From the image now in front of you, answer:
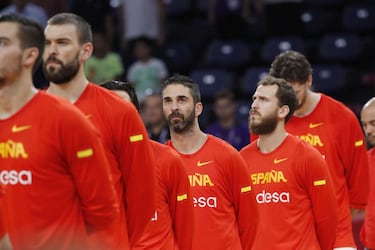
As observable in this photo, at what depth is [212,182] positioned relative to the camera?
7.80 meters

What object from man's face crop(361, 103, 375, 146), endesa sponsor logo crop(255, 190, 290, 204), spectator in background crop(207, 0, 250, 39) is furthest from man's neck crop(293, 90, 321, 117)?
spectator in background crop(207, 0, 250, 39)

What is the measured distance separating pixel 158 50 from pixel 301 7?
2.26 meters

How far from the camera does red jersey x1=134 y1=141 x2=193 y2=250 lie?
23.8ft

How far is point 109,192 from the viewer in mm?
5594

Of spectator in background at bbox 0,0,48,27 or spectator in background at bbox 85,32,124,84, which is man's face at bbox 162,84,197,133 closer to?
spectator in background at bbox 85,32,124,84

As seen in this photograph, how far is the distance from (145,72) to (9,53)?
370 inches

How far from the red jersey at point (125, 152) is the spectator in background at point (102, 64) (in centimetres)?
811

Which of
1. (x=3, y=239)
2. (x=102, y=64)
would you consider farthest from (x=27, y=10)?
(x=3, y=239)

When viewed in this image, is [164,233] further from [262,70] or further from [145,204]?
[262,70]

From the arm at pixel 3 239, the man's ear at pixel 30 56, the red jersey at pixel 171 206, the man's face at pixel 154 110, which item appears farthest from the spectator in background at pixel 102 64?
the arm at pixel 3 239

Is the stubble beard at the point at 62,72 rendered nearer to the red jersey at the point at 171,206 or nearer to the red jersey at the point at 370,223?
the red jersey at the point at 171,206

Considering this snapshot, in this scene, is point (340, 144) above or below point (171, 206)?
above

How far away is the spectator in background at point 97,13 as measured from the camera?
50.1ft

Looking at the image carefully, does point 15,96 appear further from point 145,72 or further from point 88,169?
point 145,72
